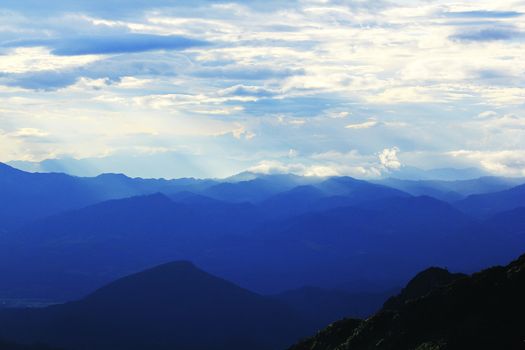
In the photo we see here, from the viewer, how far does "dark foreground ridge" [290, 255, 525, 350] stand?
78.4 metres

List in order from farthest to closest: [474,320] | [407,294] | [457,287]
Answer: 1. [407,294]
2. [457,287]
3. [474,320]

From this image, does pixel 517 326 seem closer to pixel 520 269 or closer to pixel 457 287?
pixel 520 269

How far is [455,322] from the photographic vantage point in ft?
290

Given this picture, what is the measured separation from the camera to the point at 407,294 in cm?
14900

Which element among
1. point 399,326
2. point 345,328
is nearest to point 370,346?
point 399,326

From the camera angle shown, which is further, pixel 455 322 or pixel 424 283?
pixel 424 283

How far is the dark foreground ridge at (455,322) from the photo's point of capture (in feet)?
257

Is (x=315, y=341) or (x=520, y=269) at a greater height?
(x=520, y=269)

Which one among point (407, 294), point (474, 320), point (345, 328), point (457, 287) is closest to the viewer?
point (474, 320)

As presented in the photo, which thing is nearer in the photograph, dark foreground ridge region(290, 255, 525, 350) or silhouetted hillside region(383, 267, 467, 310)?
dark foreground ridge region(290, 255, 525, 350)

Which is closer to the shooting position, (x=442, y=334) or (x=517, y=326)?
(x=517, y=326)

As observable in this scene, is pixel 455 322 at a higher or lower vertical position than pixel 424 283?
lower

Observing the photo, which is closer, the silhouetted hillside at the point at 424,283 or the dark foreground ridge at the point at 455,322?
the dark foreground ridge at the point at 455,322

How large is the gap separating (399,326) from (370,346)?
475 cm
